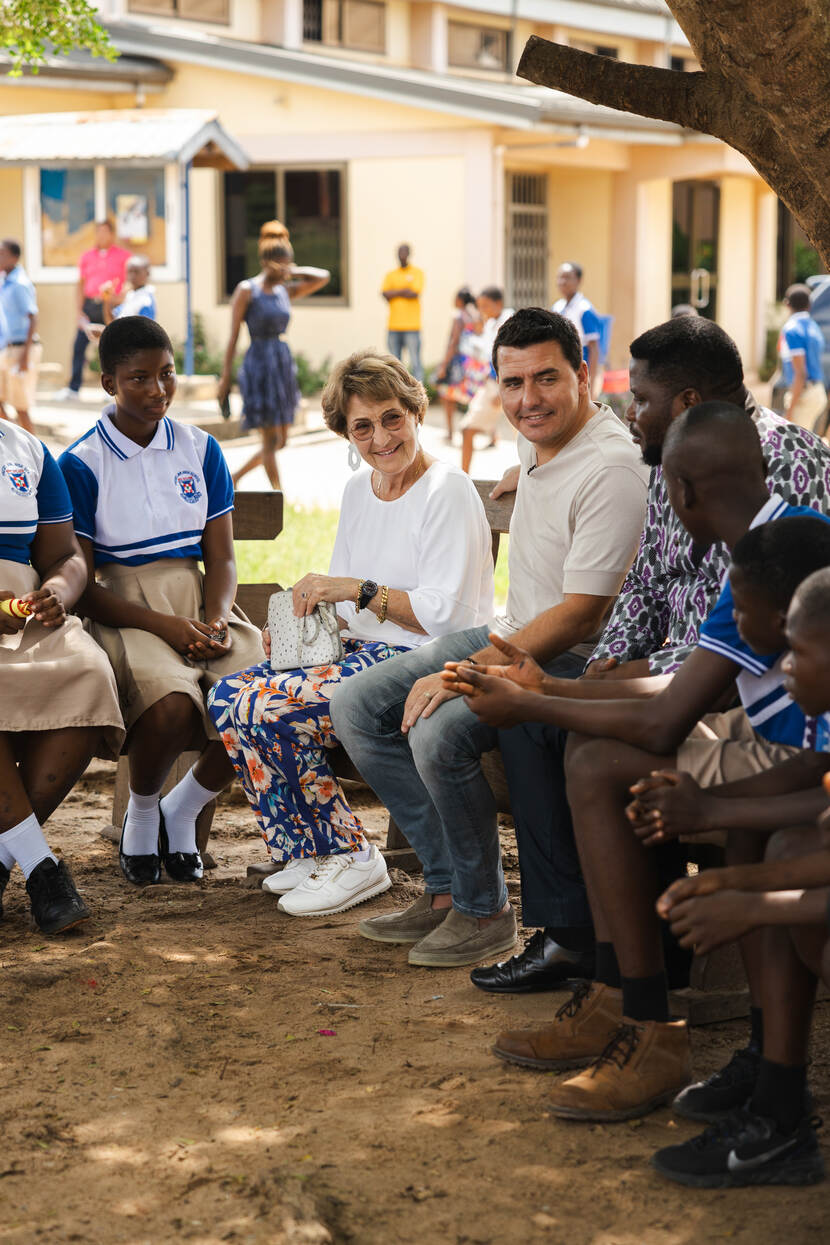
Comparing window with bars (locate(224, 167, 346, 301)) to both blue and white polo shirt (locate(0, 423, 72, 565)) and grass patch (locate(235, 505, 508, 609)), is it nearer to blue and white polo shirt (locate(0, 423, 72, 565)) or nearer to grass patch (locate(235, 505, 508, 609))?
grass patch (locate(235, 505, 508, 609))

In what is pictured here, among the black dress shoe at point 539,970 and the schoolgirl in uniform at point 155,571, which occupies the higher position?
the schoolgirl in uniform at point 155,571

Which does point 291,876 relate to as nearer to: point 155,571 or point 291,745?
point 291,745

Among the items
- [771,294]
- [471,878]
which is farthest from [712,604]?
[771,294]

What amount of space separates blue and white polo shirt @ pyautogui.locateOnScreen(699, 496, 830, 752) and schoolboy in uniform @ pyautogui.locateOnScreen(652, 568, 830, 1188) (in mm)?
132

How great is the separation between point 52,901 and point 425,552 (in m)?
1.44

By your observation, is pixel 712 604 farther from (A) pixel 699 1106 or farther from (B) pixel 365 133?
(B) pixel 365 133

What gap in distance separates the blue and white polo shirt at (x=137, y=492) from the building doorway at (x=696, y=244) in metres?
21.9

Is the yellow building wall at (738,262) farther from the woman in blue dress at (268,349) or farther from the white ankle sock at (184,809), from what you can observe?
the white ankle sock at (184,809)

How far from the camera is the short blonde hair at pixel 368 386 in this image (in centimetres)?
436

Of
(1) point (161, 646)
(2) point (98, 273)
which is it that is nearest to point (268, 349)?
(2) point (98, 273)

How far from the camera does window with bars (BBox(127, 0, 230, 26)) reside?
2302cm

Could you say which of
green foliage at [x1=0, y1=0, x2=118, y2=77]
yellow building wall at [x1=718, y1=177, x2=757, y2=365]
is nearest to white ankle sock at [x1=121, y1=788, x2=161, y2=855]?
green foliage at [x1=0, y1=0, x2=118, y2=77]

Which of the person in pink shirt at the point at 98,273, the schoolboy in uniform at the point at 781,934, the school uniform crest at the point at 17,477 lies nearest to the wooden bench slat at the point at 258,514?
the school uniform crest at the point at 17,477

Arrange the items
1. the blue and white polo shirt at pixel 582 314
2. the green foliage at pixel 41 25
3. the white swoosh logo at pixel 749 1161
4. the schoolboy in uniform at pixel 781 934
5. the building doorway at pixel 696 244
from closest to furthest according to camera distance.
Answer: the schoolboy in uniform at pixel 781 934 → the white swoosh logo at pixel 749 1161 → the green foliage at pixel 41 25 → the blue and white polo shirt at pixel 582 314 → the building doorway at pixel 696 244
